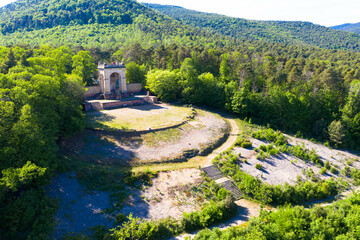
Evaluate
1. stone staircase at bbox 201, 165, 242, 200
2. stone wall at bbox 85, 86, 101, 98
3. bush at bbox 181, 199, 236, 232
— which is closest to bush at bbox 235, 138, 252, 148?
stone staircase at bbox 201, 165, 242, 200

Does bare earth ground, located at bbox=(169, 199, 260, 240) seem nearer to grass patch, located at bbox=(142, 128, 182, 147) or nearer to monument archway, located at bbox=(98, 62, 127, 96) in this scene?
grass patch, located at bbox=(142, 128, 182, 147)

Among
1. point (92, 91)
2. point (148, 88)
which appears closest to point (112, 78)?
point (92, 91)

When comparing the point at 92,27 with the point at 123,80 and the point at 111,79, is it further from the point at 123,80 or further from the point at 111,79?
the point at 123,80

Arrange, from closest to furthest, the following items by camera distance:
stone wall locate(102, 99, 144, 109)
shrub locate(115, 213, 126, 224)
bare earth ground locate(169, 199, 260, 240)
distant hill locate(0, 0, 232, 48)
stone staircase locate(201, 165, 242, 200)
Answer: shrub locate(115, 213, 126, 224) < bare earth ground locate(169, 199, 260, 240) < stone staircase locate(201, 165, 242, 200) < stone wall locate(102, 99, 144, 109) < distant hill locate(0, 0, 232, 48)

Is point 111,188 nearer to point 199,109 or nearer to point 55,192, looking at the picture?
point 55,192

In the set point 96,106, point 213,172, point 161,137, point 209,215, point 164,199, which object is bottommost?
point 164,199
